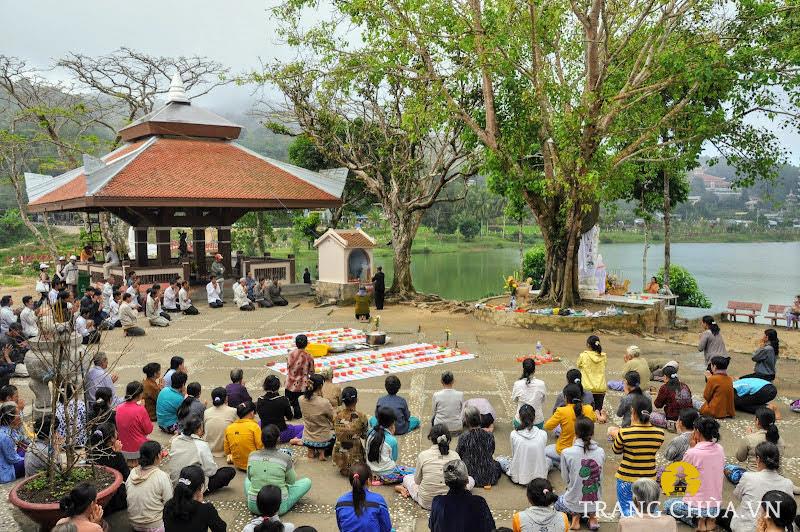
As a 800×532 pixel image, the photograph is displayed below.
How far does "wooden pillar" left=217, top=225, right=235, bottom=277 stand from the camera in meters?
23.8

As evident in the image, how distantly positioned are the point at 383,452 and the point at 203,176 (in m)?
18.4

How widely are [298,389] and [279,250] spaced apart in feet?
156

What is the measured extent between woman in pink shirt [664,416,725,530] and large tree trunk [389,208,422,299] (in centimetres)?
1742

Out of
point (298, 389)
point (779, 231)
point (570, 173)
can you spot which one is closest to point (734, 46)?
point (570, 173)

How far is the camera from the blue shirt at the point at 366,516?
4656mm

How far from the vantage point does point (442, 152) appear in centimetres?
2250

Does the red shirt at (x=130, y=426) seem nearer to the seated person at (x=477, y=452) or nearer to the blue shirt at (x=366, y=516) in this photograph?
the blue shirt at (x=366, y=516)

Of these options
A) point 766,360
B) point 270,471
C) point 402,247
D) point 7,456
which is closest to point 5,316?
point 7,456

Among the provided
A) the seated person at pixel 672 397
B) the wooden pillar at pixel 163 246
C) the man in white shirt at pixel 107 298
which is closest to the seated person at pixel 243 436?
the seated person at pixel 672 397

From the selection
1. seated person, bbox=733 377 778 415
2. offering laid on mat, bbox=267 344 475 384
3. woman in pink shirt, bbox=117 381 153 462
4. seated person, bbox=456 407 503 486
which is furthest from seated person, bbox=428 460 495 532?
offering laid on mat, bbox=267 344 475 384

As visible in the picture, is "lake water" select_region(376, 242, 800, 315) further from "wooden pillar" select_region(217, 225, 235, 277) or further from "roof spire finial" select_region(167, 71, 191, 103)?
"roof spire finial" select_region(167, 71, 191, 103)

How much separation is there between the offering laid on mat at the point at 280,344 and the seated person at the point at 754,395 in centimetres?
750

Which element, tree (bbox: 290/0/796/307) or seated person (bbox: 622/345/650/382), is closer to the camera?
seated person (bbox: 622/345/650/382)

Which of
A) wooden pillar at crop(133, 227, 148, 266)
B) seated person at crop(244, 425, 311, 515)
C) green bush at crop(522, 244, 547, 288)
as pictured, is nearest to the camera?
seated person at crop(244, 425, 311, 515)
